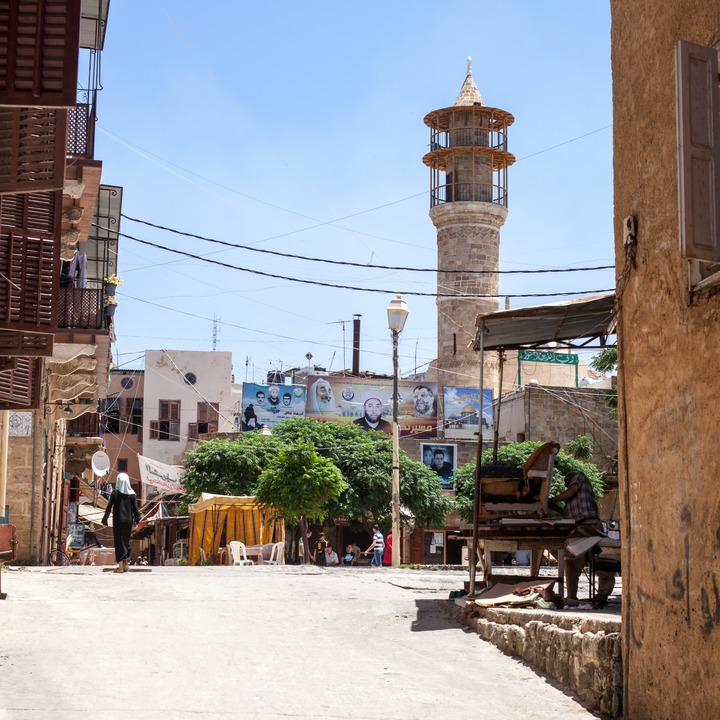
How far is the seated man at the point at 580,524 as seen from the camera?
9.80 meters

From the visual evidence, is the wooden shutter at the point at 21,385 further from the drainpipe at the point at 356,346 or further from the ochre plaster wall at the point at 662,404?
the drainpipe at the point at 356,346

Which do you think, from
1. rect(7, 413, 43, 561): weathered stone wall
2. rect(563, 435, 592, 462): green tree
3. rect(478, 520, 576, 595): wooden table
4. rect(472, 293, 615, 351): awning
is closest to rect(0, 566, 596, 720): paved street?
rect(478, 520, 576, 595): wooden table

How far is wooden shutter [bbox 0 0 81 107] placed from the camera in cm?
852

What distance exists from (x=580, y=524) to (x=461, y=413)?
52261mm

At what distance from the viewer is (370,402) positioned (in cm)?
6825

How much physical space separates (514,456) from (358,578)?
27.0 meters

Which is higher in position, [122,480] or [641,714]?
[122,480]

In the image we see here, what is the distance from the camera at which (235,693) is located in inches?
280

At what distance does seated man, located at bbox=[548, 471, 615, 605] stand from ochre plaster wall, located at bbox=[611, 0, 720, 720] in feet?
9.19

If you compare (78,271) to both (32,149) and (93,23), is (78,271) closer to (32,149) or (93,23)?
(93,23)

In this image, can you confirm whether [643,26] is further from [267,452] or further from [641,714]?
Answer: [267,452]

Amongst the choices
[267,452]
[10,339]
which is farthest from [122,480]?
[267,452]

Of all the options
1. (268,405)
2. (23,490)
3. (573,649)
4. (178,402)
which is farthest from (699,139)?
(178,402)

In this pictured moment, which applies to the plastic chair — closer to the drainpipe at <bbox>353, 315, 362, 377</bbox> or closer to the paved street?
the paved street
